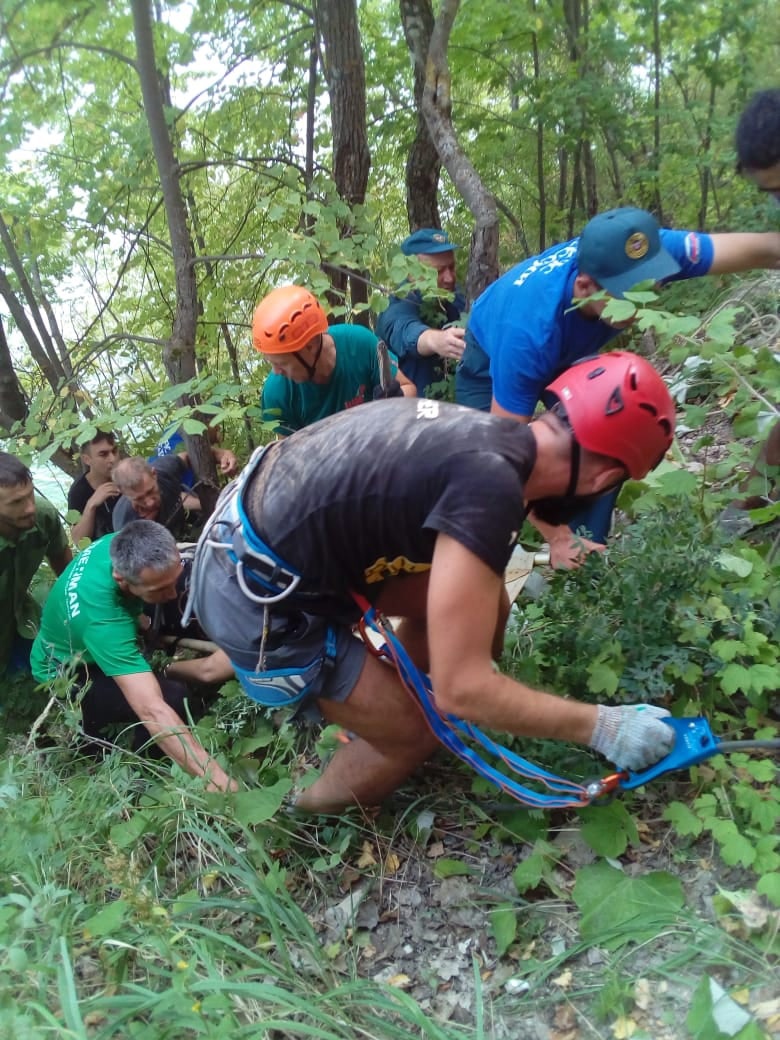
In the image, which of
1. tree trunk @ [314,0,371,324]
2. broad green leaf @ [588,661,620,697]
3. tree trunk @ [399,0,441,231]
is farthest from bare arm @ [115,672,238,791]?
tree trunk @ [399,0,441,231]

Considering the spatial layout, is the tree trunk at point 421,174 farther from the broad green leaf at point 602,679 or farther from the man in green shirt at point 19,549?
the broad green leaf at point 602,679

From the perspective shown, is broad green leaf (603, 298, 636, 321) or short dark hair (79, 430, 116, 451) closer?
broad green leaf (603, 298, 636, 321)

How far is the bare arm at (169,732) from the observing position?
271 centimetres

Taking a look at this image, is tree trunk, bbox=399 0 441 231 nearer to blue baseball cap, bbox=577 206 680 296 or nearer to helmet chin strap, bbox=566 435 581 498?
blue baseball cap, bbox=577 206 680 296

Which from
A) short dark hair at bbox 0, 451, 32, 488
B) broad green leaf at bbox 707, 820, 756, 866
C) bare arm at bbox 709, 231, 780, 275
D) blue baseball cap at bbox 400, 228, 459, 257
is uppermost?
blue baseball cap at bbox 400, 228, 459, 257

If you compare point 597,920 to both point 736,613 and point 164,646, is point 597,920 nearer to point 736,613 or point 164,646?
point 736,613

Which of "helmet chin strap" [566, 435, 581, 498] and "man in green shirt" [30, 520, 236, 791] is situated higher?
"helmet chin strap" [566, 435, 581, 498]

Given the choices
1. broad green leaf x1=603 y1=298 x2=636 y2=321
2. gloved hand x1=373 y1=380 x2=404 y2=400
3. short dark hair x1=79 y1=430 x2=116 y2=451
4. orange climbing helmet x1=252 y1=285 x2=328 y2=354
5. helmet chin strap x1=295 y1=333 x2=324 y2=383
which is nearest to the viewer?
broad green leaf x1=603 y1=298 x2=636 y2=321

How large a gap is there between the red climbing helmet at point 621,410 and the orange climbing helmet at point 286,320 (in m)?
1.81

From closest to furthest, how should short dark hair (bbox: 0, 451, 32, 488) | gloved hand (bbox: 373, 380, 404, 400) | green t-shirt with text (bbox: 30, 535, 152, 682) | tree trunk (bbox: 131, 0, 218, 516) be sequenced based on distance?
green t-shirt with text (bbox: 30, 535, 152, 682), short dark hair (bbox: 0, 451, 32, 488), gloved hand (bbox: 373, 380, 404, 400), tree trunk (bbox: 131, 0, 218, 516)

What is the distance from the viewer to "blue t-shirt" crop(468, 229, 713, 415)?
2598 mm

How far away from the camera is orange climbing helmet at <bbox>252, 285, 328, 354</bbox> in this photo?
11.1ft

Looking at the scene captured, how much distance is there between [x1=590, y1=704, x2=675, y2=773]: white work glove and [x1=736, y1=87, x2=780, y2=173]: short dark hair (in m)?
1.89

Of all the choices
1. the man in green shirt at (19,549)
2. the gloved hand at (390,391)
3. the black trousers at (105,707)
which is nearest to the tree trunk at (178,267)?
the man in green shirt at (19,549)
